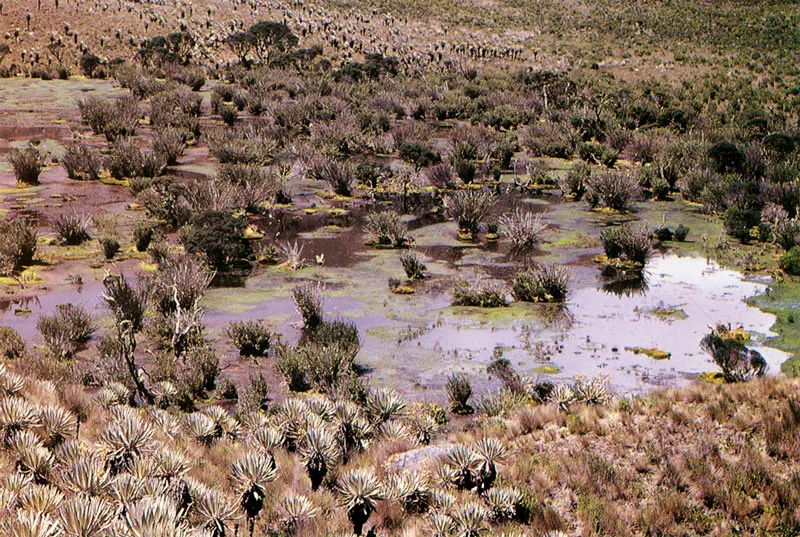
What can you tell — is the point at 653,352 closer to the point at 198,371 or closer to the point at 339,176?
the point at 198,371

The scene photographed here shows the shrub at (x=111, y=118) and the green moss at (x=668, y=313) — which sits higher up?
the green moss at (x=668, y=313)

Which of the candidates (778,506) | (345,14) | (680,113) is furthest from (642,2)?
(778,506)

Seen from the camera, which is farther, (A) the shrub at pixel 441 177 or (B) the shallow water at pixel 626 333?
(A) the shrub at pixel 441 177

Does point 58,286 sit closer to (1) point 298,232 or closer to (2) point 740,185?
(1) point 298,232

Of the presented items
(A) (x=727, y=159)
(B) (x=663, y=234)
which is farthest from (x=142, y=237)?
(A) (x=727, y=159)

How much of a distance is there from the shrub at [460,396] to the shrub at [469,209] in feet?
31.1

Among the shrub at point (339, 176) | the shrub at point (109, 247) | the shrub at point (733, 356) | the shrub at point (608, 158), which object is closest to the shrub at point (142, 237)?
the shrub at point (109, 247)

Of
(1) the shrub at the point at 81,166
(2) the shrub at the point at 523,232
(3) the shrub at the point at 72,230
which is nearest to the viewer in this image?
(3) the shrub at the point at 72,230

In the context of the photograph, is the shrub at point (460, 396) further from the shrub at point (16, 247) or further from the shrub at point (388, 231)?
Answer: the shrub at point (16, 247)

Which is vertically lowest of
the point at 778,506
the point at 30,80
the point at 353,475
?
the point at 30,80

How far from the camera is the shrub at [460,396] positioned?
10758 millimetres

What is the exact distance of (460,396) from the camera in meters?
10.8

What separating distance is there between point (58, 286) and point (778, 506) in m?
12.6

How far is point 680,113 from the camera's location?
3547 cm
